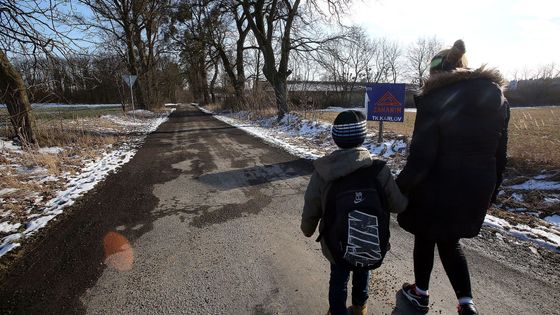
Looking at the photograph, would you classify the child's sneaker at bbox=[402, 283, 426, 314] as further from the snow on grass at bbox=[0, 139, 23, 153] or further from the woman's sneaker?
the snow on grass at bbox=[0, 139, 23, 153]

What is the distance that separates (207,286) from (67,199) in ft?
11.3

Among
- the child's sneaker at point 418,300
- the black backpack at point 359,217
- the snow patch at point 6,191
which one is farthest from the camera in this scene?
the snow patch at point 6,191

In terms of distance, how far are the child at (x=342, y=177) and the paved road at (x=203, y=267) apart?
1.57 feet

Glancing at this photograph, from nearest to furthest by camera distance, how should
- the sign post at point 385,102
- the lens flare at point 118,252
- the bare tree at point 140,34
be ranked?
the lens flare at point 118,252 < the sign post at point 385,102 < the bare tree at point 140,34

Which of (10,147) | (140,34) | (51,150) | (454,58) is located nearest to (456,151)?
(454,58)

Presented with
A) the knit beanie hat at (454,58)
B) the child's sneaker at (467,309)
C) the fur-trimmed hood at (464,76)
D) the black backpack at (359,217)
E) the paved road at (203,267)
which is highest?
the knit beanie hat at (454,58)

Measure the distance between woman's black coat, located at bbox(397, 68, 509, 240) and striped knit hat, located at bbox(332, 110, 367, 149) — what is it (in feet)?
1.36

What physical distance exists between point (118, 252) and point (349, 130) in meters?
2.79

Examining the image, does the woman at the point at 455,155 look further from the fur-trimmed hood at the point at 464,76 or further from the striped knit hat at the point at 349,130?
the striped knit hat at the point at 349,130

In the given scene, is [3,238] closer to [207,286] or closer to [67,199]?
[67,199]

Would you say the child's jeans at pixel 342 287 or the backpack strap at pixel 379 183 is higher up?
the backpack strap at pixel 379 183

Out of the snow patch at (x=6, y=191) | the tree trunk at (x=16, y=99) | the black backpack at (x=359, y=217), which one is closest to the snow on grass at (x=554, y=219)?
the black backpack at (x=359, y=217)

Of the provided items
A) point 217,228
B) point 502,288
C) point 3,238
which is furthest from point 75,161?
point 502,288

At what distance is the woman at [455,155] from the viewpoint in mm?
1847
